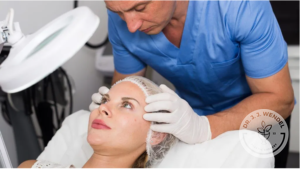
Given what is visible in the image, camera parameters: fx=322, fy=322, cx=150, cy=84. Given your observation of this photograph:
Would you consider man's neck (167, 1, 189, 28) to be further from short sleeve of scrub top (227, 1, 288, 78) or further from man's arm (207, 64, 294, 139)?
man's arm (207, 64, 294, 139)

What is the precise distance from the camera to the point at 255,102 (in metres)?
1.15

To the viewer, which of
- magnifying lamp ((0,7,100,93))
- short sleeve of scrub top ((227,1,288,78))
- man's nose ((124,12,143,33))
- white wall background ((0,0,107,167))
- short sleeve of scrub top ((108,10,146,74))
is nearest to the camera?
magnifying lamp ((0,7,100,93))

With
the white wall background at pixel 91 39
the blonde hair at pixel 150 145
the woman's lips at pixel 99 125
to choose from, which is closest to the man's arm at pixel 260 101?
the blonde hair at pixel 150 145

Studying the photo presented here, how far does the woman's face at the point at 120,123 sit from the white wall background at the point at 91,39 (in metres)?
0.59

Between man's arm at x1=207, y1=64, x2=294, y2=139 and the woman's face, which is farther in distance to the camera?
man's arm at x1=207, y1=64, x2=294, y2=139

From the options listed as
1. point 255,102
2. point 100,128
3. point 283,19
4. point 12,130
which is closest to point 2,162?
point 100,128

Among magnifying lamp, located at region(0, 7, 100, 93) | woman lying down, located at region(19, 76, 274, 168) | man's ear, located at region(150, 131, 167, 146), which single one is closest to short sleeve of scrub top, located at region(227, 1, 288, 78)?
woman lying down, located at region(19, 76, 274, 168)

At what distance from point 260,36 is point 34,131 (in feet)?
3.68

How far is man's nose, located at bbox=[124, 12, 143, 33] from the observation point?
0.98 metres

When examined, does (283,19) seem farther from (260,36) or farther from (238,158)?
(238,158)

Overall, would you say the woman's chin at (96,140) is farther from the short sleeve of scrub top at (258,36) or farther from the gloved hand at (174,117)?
the short sleeve of scrub top at (258,36)

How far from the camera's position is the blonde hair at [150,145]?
1.11 metres

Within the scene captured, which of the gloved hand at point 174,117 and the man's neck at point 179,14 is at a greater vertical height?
the man's neck at point 179,14

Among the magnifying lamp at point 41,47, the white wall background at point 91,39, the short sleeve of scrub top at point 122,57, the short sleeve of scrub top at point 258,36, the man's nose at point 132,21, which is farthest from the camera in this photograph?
the white wall background at point 91,39
